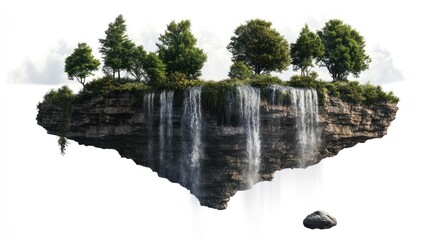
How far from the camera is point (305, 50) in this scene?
53.2 meters

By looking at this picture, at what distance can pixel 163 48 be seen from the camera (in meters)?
51.5

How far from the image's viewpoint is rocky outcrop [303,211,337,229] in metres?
47.9

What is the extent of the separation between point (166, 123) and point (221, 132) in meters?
4.64

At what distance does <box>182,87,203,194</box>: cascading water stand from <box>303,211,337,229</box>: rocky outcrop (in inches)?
367

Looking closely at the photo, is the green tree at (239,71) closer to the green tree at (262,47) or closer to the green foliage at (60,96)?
the green tree at (262,47)

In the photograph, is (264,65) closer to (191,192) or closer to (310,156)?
(310,156)

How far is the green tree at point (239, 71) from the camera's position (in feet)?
158

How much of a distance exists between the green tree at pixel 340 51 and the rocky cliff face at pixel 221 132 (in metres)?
5.07

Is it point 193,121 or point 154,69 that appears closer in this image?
point 193,121

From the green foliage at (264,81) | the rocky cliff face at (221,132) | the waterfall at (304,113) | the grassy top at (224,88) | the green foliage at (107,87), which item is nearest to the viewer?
the grassy top at (224,88)

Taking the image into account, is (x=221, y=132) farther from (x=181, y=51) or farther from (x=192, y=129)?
(x=181, y=51)

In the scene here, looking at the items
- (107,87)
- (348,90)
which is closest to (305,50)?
(348,90)

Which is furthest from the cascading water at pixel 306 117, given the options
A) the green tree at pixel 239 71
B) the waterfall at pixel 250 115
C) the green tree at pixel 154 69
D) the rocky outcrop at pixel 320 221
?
the green tree at pixel 154 69

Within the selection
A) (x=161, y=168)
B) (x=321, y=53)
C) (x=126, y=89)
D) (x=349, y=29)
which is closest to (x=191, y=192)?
(x=161, y=168)
